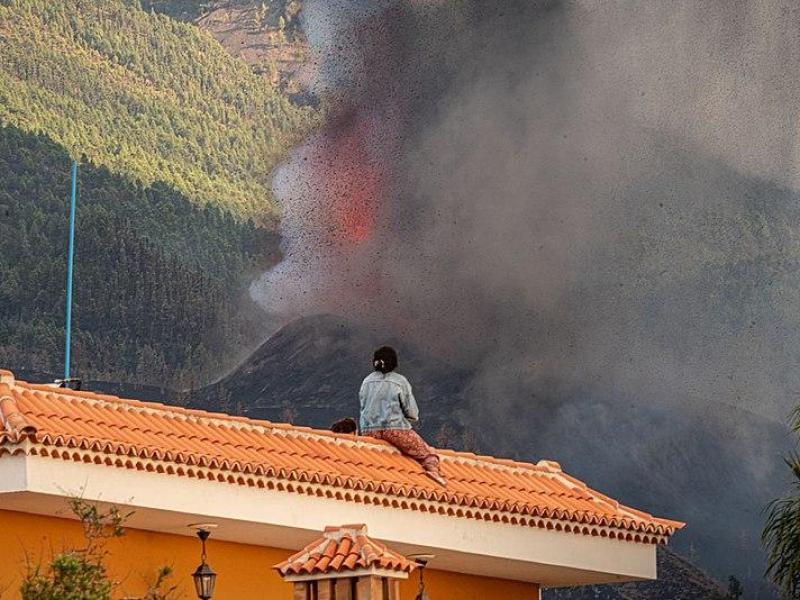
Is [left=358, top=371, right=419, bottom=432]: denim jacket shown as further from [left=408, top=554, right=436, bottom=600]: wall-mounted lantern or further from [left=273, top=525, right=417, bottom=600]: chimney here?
[left=273, top=525, right=417, bottom=600]: chimney

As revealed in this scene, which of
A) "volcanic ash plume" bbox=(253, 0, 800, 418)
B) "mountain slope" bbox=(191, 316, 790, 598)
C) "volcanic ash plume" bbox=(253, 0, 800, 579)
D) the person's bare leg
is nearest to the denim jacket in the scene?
the person's bare leg

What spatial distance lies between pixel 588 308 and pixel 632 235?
6.80ft

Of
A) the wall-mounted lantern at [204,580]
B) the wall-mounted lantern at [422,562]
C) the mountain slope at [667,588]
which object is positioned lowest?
the wall-mounted lantern at [204,580]

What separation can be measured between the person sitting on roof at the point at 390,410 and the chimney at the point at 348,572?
4.43 m

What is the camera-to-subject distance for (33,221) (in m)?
47.9

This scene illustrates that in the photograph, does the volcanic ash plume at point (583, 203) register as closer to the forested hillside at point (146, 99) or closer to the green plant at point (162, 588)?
the forested hillside at point (146, 99)

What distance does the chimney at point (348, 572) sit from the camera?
42.0 feet

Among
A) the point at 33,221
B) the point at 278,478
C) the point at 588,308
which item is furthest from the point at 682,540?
the point at 278,478

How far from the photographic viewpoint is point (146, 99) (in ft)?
170

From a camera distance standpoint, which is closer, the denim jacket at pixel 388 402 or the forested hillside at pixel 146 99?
the denim jacket at pixel 388 402

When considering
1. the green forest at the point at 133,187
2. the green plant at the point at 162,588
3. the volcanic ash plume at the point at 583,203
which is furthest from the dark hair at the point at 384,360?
the green forest at the point at 133,187

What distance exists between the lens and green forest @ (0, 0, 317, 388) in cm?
4794

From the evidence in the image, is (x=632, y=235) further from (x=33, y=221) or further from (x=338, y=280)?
(x=33, y=221)

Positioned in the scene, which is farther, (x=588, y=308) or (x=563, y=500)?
(x=588, y=308)
